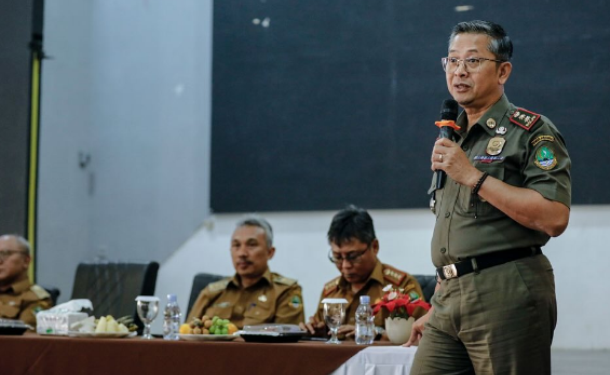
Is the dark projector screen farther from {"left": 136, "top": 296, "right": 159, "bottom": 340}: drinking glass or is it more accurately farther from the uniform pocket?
the uniform pocket

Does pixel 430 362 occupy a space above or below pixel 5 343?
above

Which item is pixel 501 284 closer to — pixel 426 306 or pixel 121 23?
pixel 426 306

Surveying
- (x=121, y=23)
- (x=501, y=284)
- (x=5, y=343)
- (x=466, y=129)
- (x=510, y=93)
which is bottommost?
(x=5, y=343)

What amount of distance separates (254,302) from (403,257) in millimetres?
2062

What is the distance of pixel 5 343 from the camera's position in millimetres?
2930

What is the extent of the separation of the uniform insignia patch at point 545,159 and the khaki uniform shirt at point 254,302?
2.03 m

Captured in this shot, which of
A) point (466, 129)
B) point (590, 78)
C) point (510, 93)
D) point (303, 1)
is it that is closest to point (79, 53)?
point (303, 1)

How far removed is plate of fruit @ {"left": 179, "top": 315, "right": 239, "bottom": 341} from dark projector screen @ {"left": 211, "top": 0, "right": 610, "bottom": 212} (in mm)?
2893

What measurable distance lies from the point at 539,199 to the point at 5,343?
1.95 meters

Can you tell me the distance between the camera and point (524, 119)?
1934 mm

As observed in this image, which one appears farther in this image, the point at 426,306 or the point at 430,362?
the point at 426,306

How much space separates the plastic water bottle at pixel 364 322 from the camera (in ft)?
9.11

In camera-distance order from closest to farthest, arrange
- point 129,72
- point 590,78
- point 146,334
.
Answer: point 146,334 < point 590,78 < point 129,72

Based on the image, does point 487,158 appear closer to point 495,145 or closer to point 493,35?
point 495,145
